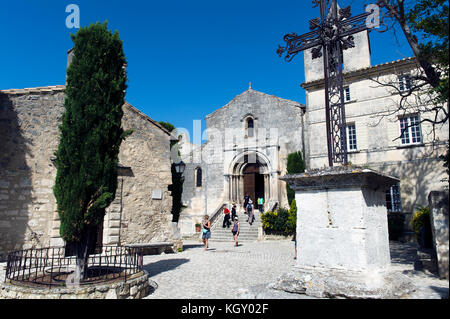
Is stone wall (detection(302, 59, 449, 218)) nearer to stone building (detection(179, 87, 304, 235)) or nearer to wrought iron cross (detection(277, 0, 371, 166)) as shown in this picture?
stone building (detection(179, 87, 304, 235))

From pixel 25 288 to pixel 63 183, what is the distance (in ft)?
6.61

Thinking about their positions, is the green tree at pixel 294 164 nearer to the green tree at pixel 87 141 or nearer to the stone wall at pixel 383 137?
the stone wall at pixel 383 137

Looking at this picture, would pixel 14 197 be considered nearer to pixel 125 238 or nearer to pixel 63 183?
pixel 125 238

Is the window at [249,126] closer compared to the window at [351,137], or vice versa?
the window at [351,137]

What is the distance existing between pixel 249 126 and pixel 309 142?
5.39 m

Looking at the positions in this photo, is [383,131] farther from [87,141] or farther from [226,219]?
[87,141]

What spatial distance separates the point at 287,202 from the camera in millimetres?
19562

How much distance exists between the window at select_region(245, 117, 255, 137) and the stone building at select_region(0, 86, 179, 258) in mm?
10656

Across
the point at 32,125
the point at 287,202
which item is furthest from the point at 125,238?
the point at 287,202

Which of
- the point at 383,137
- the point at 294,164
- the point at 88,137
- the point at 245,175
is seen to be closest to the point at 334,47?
the point at 88,137

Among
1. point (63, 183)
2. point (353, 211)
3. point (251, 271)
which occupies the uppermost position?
point (63, 183)

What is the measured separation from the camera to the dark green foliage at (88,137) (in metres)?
6.07

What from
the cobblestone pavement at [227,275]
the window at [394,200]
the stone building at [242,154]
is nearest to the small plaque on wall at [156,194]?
the cobblestone pavement at [227,275]

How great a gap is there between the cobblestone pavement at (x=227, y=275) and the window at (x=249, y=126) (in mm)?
11517
